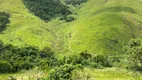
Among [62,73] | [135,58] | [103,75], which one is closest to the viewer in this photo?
[62,73]

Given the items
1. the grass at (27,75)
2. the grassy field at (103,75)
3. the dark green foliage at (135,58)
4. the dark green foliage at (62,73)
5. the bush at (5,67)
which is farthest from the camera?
the bush at (5,67)

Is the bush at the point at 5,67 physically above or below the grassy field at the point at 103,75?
above

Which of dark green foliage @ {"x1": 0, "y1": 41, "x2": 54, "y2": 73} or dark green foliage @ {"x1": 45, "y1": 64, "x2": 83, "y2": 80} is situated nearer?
dark green foliage @ {"x1": 45, "y1": 64, "x2": 83, "y2": 80}

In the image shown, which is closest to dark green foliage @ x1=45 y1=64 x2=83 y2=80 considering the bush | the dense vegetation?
the dense vegetation

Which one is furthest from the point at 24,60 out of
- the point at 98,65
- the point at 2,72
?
the point at 98,65

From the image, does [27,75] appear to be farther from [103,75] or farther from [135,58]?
[135,58]

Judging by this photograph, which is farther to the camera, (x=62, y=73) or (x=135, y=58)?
(x=135, y=58)

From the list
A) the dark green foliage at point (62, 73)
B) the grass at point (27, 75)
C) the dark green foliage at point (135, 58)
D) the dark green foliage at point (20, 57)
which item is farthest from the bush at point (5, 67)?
the dark green foliage at point (135, 58)

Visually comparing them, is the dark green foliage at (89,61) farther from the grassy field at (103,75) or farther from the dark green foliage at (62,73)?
the dark green foliage at (62,73)

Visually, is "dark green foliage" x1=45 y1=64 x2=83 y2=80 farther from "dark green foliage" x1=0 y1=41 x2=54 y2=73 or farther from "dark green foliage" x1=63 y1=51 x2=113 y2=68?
"dark green foliage" x1=0 y1=41 x2=54 y2=73

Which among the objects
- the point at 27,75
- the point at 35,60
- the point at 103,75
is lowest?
the point at 27,75

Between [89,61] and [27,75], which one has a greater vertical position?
[89,61]

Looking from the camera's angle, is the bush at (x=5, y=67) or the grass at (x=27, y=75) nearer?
the grass at (x=27, y=75)

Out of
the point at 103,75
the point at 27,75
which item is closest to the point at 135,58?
the point at 103,75
